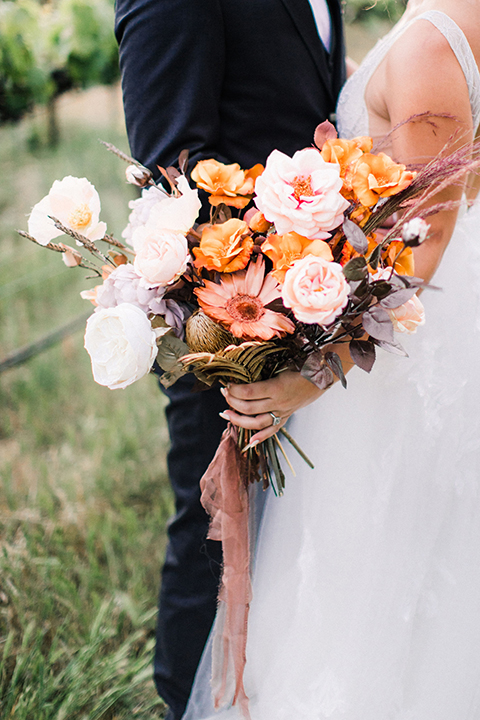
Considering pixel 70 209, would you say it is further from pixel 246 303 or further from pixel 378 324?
pixel 378 324

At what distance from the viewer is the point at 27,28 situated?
259cm

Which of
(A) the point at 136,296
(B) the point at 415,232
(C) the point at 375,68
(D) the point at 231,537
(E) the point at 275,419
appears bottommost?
(D) the point at 231,537

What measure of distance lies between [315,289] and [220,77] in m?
0.62

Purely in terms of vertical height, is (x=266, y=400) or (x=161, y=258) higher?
(x=161, y=258)

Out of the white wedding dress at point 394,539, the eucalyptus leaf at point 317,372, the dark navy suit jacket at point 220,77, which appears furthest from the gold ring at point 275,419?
the dark navy suit jacket at point 220,77

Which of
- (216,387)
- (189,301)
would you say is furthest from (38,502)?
(189,301)

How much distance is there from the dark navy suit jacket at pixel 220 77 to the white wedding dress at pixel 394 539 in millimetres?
146

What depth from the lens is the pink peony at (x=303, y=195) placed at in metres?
0.76

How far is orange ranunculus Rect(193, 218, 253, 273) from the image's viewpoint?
82cm

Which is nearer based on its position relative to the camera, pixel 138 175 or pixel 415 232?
pixel 415 232

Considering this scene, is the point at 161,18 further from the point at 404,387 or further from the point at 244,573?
the point at 244,573

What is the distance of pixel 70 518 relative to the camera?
2.25 meters

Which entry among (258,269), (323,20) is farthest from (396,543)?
(323,20)

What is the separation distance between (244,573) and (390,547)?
0.31 metres
